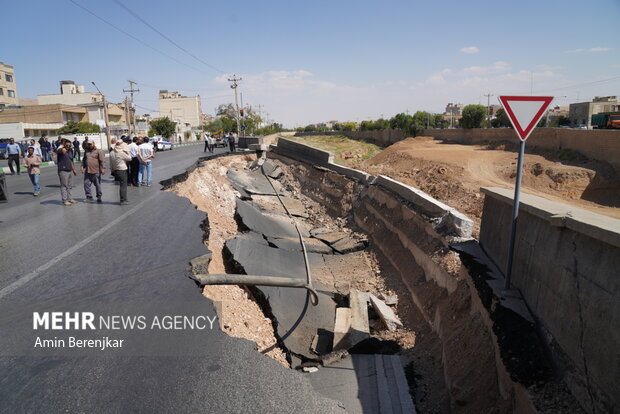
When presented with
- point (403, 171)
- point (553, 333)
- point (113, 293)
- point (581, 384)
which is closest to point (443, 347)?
point (553, 333)

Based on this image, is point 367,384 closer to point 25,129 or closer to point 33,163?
point 33,163

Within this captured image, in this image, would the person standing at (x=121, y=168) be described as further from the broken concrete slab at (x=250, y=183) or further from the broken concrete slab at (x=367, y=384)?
the broken concrete slab at (x=367, y=384)

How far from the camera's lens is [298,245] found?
11.6 meters

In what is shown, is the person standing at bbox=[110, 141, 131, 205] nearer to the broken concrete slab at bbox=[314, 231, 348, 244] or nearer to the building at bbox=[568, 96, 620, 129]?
the broken concrete slab at bbox=[314, 231, 348, 244]

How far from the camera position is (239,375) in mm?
4141

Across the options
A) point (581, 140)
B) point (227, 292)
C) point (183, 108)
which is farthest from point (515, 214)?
point (183, 108)

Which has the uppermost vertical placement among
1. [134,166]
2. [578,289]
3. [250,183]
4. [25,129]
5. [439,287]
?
[25,129]

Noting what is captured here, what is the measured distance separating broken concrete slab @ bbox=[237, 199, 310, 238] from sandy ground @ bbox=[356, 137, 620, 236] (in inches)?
211

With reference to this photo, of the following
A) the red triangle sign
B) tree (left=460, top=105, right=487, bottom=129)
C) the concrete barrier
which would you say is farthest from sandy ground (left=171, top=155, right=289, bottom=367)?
tree (left=460, top=105, right=487, bottom=129)

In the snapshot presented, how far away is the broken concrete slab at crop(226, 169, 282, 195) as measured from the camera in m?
18.8

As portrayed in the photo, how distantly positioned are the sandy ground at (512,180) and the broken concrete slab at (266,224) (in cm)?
537

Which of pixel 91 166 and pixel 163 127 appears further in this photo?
pixel 163 127

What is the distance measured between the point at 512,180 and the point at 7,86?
77.8 meters

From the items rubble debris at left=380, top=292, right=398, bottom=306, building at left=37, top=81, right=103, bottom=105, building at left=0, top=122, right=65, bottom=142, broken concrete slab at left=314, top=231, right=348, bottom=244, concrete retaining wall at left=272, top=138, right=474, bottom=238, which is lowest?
rubble debris at left=380, top=292, right=398, bottom=306
